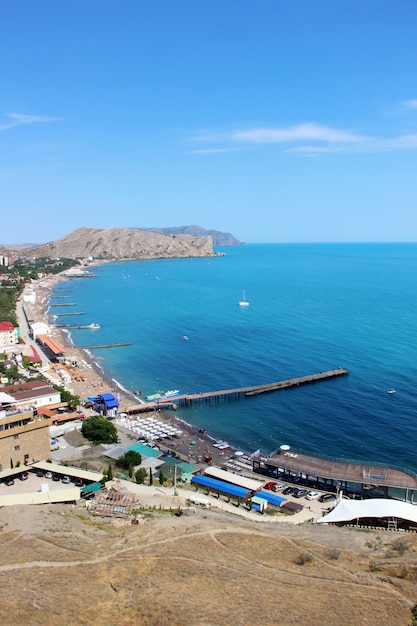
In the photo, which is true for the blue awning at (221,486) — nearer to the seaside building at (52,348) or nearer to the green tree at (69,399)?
the green tree at (69,399)

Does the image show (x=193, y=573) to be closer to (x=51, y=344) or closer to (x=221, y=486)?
(x=221, y=486)

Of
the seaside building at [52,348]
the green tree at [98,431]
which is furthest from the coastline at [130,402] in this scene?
the green tree at [98,431]

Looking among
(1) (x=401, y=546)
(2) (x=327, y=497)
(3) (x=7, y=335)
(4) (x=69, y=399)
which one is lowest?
(2) (x=327, y=497)

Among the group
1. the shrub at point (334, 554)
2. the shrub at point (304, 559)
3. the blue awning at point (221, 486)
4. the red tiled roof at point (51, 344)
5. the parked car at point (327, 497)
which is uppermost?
the red tiled roof at point (51, 344)

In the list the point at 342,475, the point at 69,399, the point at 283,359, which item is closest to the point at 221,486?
the point at 342,475

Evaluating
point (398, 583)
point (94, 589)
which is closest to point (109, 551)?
point (94, 589)

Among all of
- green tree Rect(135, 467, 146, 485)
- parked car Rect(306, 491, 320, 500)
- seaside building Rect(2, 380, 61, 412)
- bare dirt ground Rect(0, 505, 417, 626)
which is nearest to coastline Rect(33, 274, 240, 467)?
seaside building Rect(2, 380, 61, 412)
